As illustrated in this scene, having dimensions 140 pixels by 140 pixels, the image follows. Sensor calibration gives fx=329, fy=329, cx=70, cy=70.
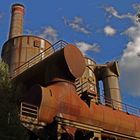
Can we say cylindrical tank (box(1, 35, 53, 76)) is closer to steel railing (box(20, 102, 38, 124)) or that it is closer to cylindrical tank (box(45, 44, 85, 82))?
cylindrical tank (box(45, 44, 85, 82))

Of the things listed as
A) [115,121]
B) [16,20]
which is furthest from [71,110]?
[16,20]

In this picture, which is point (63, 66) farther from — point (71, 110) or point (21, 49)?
point (21, 49)

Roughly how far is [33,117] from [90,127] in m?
3.07

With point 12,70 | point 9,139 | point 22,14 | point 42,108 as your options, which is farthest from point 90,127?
point 22,14

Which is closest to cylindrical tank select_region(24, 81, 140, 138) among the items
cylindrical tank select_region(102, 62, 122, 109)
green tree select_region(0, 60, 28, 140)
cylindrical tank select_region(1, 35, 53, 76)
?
green tree select_region(0, 60, 28, 140)

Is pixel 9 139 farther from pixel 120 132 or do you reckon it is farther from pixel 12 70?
pixel 12 70

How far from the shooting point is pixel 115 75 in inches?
1200

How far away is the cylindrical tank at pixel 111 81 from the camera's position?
29.9 metres

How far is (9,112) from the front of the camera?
19.5 m

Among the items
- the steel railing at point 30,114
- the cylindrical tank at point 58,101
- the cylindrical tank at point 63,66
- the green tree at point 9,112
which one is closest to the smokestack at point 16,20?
the green tree at point 9,112

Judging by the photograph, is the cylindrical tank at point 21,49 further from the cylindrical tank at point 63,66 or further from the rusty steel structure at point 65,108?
the cylindrical tank at point 63,66

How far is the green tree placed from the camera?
61.0ft

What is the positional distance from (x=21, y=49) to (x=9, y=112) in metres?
10.9

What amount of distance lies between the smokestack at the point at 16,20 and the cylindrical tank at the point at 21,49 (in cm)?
387
